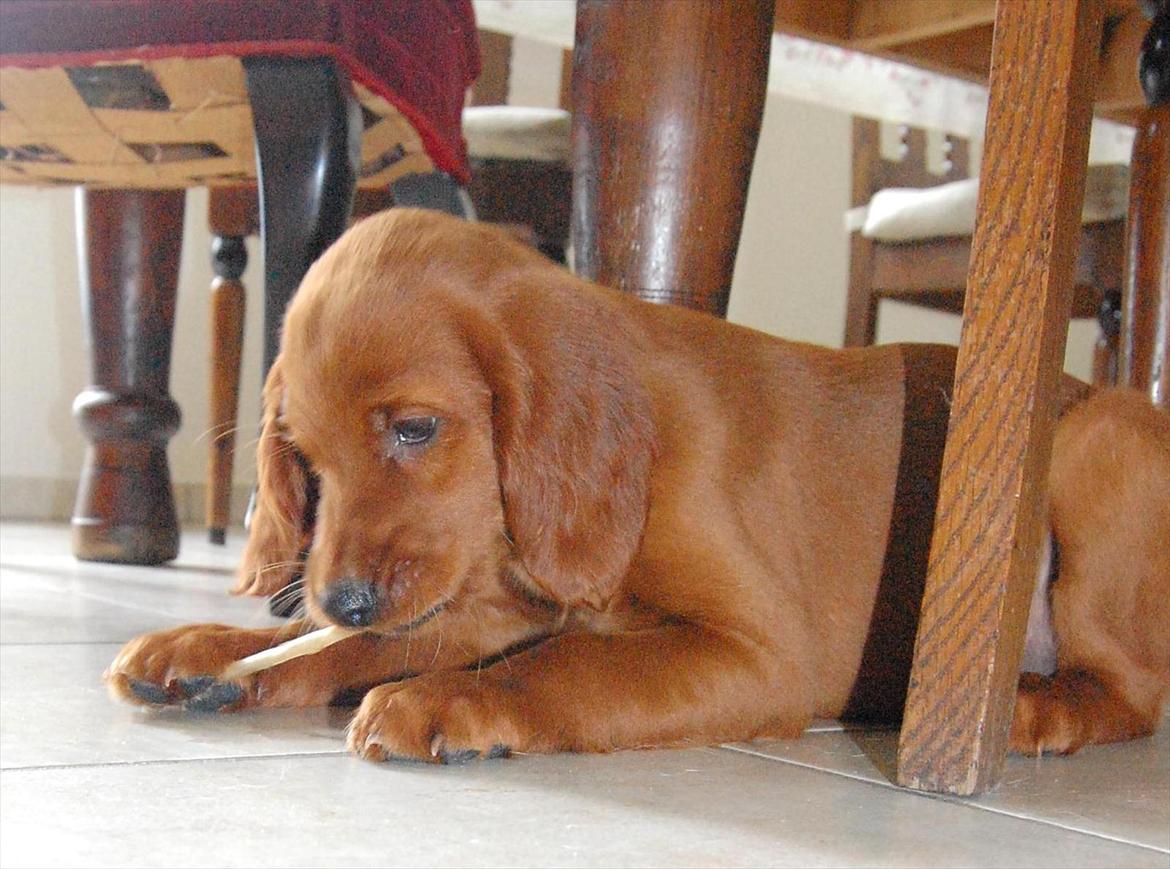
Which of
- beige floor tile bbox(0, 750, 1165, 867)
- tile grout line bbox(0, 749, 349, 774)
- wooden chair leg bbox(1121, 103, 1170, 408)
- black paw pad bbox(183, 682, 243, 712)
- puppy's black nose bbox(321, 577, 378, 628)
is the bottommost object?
black paw pad bbox(183, 682, 243, 712)

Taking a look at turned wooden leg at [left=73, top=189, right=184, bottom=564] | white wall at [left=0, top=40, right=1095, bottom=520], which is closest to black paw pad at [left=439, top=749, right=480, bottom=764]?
turned wooden leg at [left=73, top=189, right=184, bottom=564]

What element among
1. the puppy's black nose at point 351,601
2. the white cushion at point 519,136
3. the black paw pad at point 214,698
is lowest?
the black paw pad at point 214,698

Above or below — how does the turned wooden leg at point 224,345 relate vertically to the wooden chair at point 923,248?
below

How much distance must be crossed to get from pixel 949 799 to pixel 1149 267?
1193mm

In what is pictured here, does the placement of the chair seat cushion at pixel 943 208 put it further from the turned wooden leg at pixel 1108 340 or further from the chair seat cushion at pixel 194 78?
the chair seat cushion at pixel 194 78

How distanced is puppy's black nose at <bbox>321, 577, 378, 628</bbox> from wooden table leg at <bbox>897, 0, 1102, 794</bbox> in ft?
1.56

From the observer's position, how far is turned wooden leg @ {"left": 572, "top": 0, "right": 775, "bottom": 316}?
1.74 m

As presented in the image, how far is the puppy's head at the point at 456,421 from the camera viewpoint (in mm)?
1274

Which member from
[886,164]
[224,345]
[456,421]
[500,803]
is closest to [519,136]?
[224,345]

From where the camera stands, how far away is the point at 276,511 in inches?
59.0

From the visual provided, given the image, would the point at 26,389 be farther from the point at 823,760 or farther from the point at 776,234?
the point at 823,760

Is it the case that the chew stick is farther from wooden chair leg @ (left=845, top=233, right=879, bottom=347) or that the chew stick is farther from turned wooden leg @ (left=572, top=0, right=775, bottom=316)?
wooden chair leg @ (left=845, top=233, right=879, bottom=347)

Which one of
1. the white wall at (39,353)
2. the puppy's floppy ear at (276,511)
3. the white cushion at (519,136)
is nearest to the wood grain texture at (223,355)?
the white wall at (39,353)

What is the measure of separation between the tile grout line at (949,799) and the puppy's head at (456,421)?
0.22m
